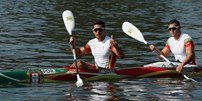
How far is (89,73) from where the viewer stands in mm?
17859

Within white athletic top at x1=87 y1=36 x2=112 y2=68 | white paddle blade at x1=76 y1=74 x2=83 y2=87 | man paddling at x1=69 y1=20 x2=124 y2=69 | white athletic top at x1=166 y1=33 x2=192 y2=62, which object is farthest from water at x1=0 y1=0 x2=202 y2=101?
white athletic top at x1=166 y1=33 x2=192 y2=62

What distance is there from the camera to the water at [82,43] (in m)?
16.0

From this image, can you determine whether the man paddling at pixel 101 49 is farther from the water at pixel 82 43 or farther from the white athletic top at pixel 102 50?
the water at pixel 82 43

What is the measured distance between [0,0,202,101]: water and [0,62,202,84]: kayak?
0.72ft

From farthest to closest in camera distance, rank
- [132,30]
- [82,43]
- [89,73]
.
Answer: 1. [82,43]
2. [132,30]
3. [89,73]

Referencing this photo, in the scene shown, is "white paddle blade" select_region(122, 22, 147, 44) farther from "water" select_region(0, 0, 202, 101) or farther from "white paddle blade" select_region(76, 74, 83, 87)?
"white paddle blade" select_region(76, 74, 83, 87)

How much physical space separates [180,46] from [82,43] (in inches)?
413

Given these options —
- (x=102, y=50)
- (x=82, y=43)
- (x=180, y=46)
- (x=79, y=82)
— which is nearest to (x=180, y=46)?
(x=180, y=46)

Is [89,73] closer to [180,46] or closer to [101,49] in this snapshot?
[101,49]

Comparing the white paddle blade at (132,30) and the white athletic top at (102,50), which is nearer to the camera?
the white athletic top at (102,50)

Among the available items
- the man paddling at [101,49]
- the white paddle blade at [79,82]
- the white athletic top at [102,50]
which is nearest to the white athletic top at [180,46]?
the man paddling at [101,49]

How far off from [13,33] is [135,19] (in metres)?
13.2

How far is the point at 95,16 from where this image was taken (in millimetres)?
45688

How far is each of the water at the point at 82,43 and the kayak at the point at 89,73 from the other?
8.6 inches
